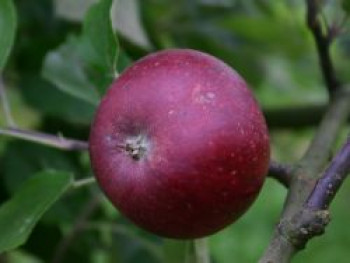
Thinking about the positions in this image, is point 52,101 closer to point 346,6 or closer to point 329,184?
point 346,6

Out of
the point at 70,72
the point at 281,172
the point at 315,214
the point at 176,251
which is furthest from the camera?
the point at 70,72

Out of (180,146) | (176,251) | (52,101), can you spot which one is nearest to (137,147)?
(180,146)

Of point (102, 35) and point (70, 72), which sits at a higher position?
point (102, 35)

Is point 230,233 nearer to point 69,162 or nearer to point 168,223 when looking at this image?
point 69,162

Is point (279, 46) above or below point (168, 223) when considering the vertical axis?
below

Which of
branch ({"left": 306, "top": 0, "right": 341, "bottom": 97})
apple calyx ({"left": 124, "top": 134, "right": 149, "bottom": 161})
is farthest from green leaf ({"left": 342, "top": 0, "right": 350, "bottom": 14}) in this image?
apple calyx ({"left": 124, "top": 134, "right": 149, "bottom": 161})

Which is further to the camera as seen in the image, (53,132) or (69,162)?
(53,132)

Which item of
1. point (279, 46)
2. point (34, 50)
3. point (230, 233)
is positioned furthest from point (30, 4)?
point (230, 233)
